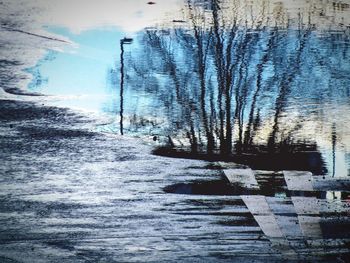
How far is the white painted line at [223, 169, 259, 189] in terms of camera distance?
777 centimetres

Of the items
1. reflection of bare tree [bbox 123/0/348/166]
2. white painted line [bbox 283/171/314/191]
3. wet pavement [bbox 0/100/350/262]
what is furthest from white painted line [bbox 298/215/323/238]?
reflection of bare tree [bbox 123/0/348/166]

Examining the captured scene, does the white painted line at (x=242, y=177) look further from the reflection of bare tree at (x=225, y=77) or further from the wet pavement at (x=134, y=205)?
the reflection of bare tree at (x=225, y=77)

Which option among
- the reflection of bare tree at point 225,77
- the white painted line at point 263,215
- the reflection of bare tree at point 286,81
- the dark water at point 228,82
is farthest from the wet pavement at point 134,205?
the reflection of bare tree at point 286,81

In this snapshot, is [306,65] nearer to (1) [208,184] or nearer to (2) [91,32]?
(1) [208,184]

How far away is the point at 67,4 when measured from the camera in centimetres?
999

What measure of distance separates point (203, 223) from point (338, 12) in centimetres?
553

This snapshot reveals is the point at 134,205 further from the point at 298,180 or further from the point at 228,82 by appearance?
the point at 228,82

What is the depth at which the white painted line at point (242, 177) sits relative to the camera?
7766mm

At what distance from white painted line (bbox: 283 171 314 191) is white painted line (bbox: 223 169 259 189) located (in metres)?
0.45

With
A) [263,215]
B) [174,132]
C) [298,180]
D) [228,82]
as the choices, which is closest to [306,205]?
[298,180]

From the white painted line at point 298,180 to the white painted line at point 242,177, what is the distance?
0.45m

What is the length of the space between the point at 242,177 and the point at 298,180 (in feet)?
2.55

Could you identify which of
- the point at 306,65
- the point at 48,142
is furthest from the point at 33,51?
the point at 306,65

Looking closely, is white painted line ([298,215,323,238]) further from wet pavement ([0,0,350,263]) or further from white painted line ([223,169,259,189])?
white painted line ([223,169,259,189])
